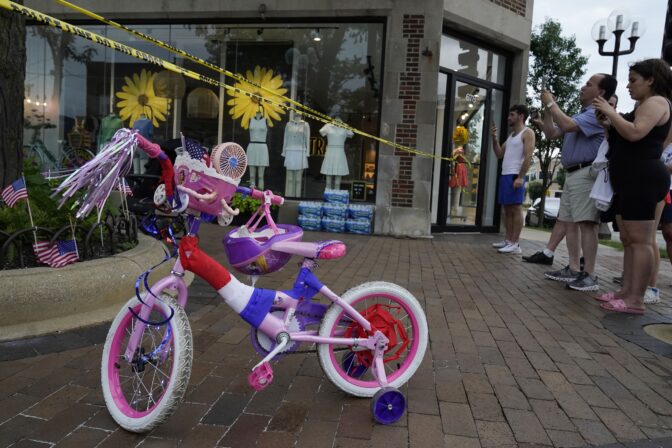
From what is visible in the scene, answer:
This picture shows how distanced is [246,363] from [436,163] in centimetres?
807

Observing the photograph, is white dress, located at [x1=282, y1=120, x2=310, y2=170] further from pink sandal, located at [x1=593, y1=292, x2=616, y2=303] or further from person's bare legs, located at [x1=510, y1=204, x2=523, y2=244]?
pink sandal, located at [x1=593, y1=292, x2=616, y2=303]

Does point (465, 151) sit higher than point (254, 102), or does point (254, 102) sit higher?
point (254, 102)

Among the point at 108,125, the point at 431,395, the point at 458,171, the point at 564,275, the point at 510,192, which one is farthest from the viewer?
the point at 108,125

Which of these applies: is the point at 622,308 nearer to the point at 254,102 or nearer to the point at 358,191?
the point at 358,191

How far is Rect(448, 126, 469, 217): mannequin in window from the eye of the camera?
10.3m

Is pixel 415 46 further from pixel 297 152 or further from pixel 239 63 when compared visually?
pixel 239 63

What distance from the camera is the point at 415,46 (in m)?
9.05

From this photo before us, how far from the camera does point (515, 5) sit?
34.6ft

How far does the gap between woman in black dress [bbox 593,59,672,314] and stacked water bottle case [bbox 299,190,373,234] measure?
17.0 feet

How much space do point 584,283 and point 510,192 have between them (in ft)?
Answer: 8.04

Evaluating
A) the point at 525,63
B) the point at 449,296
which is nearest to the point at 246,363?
the point at 449,296

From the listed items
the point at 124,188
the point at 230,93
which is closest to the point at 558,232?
the point at 124,188

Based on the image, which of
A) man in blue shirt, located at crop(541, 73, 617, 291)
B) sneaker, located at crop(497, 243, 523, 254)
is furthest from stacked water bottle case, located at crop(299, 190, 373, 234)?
man in blue shirt, located at crop(541, 73, 617, 291)

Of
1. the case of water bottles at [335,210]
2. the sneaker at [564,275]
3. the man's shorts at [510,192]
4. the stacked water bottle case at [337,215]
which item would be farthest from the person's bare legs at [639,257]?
the case of water bottles at [335,210]
